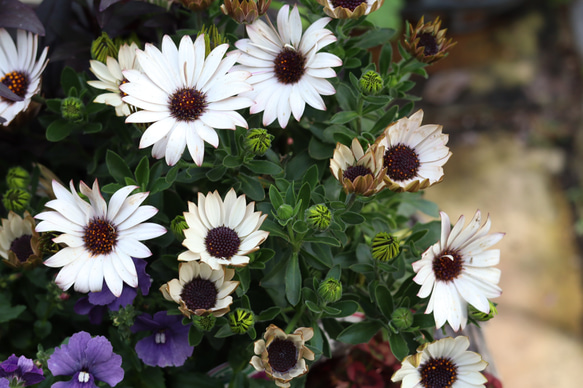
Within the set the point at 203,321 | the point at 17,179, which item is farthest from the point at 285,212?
the point at 17,179

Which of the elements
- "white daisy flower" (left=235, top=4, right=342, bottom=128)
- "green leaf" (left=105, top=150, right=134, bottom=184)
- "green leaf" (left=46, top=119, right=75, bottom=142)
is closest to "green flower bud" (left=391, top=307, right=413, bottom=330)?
"white daisy flower" (left=235, top=4, right=342, bottom=128)

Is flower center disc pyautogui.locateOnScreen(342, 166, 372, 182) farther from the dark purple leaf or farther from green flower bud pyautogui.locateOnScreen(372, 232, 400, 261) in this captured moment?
the dark purple leaf

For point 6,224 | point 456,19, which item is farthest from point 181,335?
point 456,19

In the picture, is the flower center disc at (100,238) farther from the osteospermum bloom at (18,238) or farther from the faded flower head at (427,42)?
the faded flower head at (427,42)

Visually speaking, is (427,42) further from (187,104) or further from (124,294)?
(124,294)

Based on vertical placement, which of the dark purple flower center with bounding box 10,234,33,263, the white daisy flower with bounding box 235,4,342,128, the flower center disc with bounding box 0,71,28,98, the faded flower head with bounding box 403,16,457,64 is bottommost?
the dark purple flower center with bounding box 10,234,33,263
